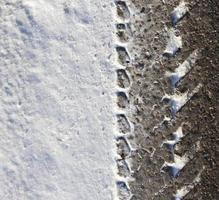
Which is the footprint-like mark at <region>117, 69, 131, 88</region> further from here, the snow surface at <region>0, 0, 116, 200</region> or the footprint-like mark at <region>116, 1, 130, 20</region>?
the footprint-like mark at <region>116, 1, 130, 20</region>

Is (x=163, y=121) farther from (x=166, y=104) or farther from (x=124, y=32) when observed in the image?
(x=124, y=32)

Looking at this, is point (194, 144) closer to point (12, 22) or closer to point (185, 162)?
point (185, 162)

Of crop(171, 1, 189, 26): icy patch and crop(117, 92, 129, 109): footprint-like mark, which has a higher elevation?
crop(171, 1, 189, 26): icy patch

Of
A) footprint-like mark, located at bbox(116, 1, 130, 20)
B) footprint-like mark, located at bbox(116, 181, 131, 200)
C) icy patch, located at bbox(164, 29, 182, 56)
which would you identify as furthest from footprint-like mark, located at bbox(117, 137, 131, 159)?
footprint-like mark, located at bbox(116, 1, 130, 20)

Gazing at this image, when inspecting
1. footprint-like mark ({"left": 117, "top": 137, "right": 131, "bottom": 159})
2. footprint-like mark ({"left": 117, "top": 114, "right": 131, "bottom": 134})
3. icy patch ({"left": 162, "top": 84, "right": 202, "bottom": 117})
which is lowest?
footprint-like mark ({"left": 117, "top": 137, "right": 131, "bottom": 159})

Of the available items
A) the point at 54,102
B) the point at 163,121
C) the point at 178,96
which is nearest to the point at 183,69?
the point at 178,96

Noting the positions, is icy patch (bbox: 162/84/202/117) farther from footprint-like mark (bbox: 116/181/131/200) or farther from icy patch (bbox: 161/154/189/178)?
footprint-like mark (bbox: 116/181/131/200)
